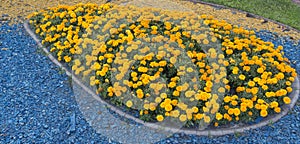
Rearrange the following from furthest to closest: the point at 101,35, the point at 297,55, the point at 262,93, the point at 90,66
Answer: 1. the point at 297,55
2. the point at 101,35
3. the point at 90,66
4. the point at 262,93

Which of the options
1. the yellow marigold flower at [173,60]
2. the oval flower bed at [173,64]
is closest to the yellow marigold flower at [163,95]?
the oval flower bed at [173,64]

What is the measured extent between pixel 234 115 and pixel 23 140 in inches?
86.0

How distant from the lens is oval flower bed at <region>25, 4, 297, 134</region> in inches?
148

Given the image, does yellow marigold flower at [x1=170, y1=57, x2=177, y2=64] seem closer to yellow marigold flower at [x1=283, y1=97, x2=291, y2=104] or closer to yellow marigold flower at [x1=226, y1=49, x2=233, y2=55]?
yellow marigold flower at [x1=226, y1=49, x2=233, y2=55]

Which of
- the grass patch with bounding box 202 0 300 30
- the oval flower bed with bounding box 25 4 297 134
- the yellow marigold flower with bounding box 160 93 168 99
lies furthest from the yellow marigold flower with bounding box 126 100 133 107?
the grass patch with bounding box 202 0 300 30

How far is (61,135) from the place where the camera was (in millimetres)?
3596

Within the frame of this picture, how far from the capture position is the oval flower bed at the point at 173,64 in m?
3.75

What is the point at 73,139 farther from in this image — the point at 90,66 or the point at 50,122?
the point at 90,66

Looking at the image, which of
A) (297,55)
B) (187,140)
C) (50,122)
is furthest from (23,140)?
(297,55)

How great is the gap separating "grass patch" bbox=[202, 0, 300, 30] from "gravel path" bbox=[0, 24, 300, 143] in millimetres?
2466

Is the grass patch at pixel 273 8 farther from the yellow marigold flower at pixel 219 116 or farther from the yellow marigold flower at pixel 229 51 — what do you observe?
the yellow marigold flower at pixel 219 116

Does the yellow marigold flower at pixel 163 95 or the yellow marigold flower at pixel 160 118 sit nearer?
the yellow marigold flower at pixel 160 118

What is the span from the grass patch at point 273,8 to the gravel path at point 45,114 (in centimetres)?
247

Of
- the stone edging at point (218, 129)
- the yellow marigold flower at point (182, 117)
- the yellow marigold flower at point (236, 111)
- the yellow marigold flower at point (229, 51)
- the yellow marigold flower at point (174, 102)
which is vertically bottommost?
the stone edging at point (218, 129)
